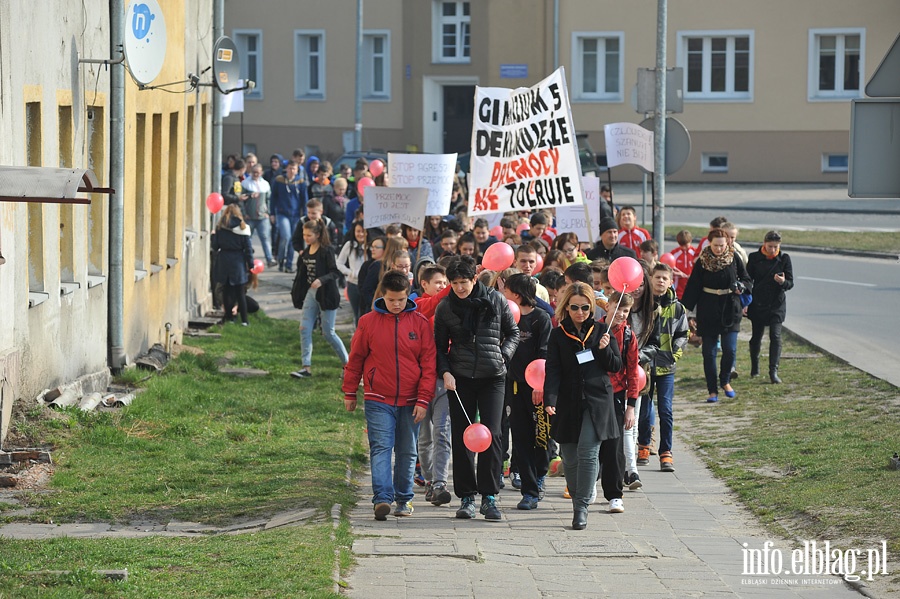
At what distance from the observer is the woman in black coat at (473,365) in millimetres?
10266

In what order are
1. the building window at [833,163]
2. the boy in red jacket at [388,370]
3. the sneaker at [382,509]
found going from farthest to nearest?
the building window at [833,163]
the boy in red jacket at [388,370]
the sneaker at [382,509]

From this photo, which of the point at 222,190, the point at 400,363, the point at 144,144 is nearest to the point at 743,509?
the point at 400,363

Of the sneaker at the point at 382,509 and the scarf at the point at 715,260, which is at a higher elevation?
the scarf at the point at 715,260

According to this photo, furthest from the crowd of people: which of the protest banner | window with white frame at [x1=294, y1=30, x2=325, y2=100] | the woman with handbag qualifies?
window with white frame at [x1=294, y1=30, x2=325, y2=100]

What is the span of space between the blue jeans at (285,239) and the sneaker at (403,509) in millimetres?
17209

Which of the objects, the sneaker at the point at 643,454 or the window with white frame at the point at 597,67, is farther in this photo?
the window with white frame at the point at 597,67

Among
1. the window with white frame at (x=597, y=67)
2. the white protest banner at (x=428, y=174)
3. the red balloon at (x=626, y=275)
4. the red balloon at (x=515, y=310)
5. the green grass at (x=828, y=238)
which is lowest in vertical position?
the green grass at (x=828, y=238)

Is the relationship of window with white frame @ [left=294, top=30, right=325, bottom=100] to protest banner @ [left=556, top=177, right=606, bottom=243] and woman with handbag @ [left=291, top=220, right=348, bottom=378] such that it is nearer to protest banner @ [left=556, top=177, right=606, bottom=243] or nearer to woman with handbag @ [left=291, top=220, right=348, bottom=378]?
protest banner @ [left=556, top=177, right=606, bottom=243]

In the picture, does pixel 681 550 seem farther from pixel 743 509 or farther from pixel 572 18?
pixel 572 18

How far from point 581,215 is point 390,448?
8404 mm

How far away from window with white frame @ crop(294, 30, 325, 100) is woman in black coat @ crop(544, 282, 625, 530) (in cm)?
Answer: 4043

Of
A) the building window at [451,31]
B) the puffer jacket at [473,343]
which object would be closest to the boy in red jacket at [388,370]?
the puffer jacket at [473,343]

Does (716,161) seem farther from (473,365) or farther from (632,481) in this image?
(473,365)

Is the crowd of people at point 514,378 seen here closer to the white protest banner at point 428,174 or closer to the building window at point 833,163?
the white protest banner at point 428,174
